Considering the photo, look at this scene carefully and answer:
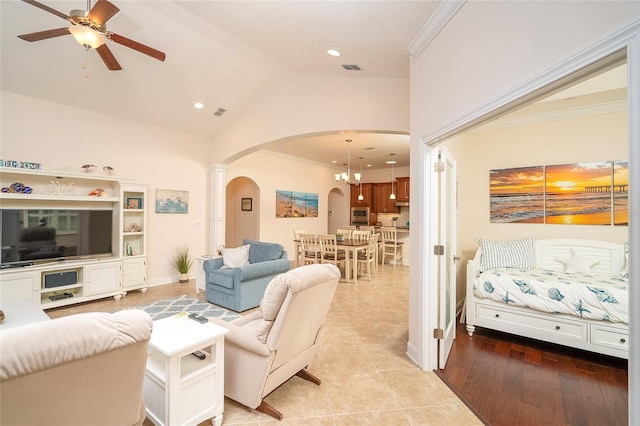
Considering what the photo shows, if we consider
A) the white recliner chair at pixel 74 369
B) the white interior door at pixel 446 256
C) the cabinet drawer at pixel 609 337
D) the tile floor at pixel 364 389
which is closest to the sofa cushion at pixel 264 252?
the tile floor at pixel 364 389

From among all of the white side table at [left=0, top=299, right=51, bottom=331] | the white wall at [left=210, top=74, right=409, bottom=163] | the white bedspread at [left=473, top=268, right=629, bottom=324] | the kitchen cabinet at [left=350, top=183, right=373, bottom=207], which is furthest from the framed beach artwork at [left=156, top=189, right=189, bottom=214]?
the kitchen cabinet at [left=350, top=183, right=373, bottom=207]

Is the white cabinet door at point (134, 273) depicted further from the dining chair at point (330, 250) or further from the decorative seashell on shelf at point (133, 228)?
the dining chair at point (330, 250)

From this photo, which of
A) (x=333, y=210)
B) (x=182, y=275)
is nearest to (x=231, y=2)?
(x=182, y=275)

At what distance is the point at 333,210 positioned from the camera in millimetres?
10938

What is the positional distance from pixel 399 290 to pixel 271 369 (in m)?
3.82

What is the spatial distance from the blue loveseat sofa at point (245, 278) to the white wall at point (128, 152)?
1.68 m

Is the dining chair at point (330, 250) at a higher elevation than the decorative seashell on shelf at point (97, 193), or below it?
below

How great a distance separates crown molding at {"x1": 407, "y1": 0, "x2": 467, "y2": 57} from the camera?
81.0 inches

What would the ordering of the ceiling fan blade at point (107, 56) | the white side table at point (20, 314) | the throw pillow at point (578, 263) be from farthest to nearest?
the throw pillow at point (578, 263) < the ceiling fan blade at point (107, 56) < the white side table at point (20, 314)

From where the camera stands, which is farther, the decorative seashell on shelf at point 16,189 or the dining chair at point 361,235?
the dining chair at point 361,235

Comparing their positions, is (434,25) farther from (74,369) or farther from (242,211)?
(242,211)

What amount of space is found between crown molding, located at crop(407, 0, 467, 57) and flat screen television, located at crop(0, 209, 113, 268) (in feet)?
16.8

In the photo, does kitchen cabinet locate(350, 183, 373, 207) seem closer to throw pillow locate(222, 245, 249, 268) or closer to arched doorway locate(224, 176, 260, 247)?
arched doorway locate(224, 176, 260, 247)

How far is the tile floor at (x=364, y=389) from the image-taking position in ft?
6.48
